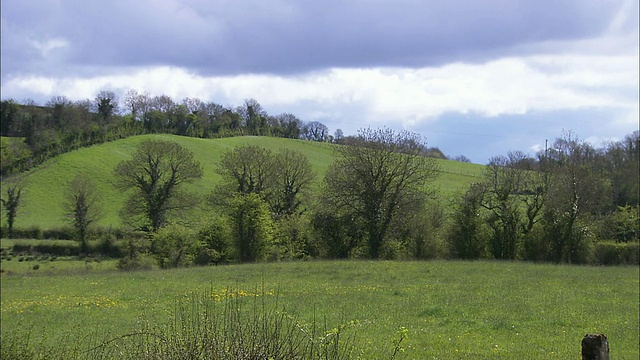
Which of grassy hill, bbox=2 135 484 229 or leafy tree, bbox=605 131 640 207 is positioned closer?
leafy tree, bbox=605 131 640 207

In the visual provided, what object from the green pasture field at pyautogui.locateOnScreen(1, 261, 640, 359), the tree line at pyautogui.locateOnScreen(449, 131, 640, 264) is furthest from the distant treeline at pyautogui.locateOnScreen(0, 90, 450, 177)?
the green pasture field at pyautogui.locateOnScreen(1, 261, 640, 359)

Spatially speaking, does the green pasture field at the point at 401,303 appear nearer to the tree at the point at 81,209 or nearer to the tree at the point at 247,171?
the tree at the point at 247,171

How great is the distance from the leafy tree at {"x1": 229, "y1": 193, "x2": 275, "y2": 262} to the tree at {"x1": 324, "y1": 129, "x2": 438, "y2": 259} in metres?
5.51

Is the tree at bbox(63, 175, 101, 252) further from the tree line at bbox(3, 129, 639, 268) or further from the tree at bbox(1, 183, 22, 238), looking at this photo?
the tree line at bbox(3, 129, 639, 268)

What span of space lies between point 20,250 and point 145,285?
130 ft

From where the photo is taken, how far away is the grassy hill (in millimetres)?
72113

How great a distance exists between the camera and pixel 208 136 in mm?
110375

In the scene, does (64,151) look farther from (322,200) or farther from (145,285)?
(145,285)

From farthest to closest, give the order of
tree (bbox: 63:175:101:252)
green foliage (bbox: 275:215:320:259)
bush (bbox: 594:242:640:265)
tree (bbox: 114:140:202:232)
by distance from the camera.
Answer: tree (bbox: 63:175:101:252)
tree (bbox: 114:140:202:232)
green foliage (bbox: 275:215:320:259)
bush (bbox: 594:242:640:265)

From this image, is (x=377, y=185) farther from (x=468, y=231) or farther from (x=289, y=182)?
(x=289, y=182)

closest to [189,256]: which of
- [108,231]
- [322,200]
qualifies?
[322,200]

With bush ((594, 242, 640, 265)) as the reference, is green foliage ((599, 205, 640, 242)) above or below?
above

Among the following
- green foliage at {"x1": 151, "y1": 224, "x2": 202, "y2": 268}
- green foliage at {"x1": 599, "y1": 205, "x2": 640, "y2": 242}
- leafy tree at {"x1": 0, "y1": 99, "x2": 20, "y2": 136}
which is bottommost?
green foliage at {"x1": 151, "y1": 224, "x2": 202, "y2": 268}

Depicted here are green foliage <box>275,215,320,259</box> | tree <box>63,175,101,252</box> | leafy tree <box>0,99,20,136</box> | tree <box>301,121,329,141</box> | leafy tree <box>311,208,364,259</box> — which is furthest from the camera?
tree <box>301,121,329,141</box>
